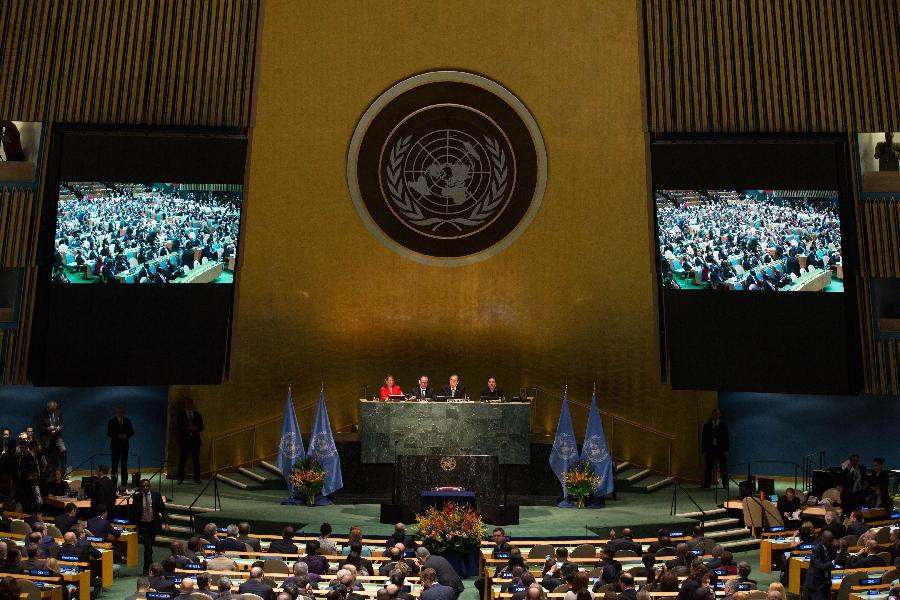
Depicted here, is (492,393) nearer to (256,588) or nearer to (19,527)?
(19,527)

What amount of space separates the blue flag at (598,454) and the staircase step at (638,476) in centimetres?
116

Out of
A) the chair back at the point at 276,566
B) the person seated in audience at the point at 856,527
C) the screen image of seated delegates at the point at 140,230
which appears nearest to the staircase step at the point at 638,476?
the person seated in audience at the point at 856,527

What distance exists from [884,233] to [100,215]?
13.0 m

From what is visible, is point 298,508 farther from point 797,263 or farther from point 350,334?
point 797,263

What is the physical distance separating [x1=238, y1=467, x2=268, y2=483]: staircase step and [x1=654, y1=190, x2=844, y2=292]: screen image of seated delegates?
25.6 feet

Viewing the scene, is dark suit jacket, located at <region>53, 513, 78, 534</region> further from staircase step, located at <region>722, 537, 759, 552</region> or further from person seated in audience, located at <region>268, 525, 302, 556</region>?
staircase step, located at <region>722, 537, 759, 552</region>

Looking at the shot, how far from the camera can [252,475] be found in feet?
69.9

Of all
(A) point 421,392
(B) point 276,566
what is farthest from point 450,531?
(A) point 421,392

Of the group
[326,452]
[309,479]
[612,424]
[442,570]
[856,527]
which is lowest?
[442,570]

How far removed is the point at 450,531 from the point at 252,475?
672 centimetres

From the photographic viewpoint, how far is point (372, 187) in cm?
2258

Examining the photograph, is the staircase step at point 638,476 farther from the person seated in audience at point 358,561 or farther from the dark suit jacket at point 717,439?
the person seated in audience at point 358,561

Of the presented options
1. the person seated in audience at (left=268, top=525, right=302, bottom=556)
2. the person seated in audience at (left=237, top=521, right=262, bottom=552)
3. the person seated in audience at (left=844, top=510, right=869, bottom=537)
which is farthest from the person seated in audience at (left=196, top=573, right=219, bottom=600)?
the person seated in audience at (left=844, top=510, right=869, bottom=537)

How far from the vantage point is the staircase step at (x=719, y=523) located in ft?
61.4
